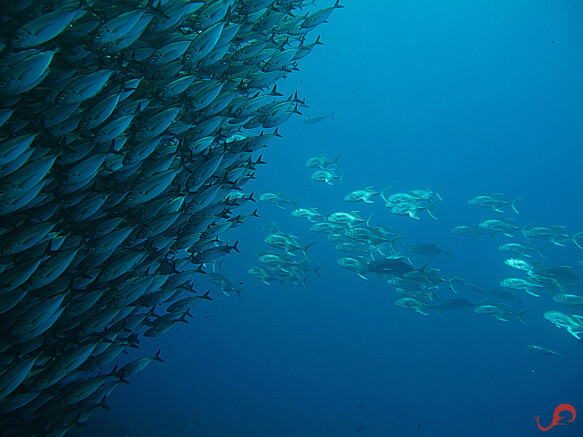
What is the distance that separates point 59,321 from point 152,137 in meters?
2.10

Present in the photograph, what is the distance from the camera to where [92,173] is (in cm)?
287

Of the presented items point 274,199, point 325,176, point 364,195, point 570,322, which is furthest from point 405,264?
point 570,322

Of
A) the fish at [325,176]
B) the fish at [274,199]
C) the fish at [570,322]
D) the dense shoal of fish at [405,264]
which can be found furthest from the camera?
the fish at [325,176]

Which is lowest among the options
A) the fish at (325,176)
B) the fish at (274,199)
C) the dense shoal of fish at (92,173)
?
the dense shoal of fish at (92,173)

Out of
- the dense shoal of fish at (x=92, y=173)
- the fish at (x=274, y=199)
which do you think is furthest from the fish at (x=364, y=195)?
the dense shoal of fish at (x=92, y=173)

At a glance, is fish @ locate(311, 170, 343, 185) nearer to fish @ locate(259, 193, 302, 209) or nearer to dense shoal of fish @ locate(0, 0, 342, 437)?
fish @ locate(259, 193, 302, 209)

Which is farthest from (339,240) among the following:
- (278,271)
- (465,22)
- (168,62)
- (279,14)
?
(465,22)

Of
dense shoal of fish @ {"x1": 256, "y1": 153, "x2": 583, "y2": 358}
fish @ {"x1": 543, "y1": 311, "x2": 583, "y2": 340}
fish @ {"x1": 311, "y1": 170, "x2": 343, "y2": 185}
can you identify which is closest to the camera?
fish @ {"x1": 543, "y1": 311, "x2": 583, "y2": 340}

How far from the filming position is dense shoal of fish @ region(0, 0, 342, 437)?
2613mm

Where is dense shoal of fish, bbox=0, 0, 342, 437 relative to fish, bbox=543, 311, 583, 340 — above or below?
below

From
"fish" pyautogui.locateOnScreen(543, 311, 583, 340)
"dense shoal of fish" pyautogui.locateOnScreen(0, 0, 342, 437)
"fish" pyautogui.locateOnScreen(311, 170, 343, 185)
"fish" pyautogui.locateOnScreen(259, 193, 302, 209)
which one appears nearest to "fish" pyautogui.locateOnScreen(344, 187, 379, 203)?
"fish" pyautogui.locateOnScreen(311, 170, 343, 185)

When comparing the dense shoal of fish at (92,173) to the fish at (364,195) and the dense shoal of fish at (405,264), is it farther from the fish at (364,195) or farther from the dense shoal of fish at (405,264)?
the fish at (364,195)

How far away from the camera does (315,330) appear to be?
21.0 m

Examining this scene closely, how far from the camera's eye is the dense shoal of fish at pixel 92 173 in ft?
8.57
